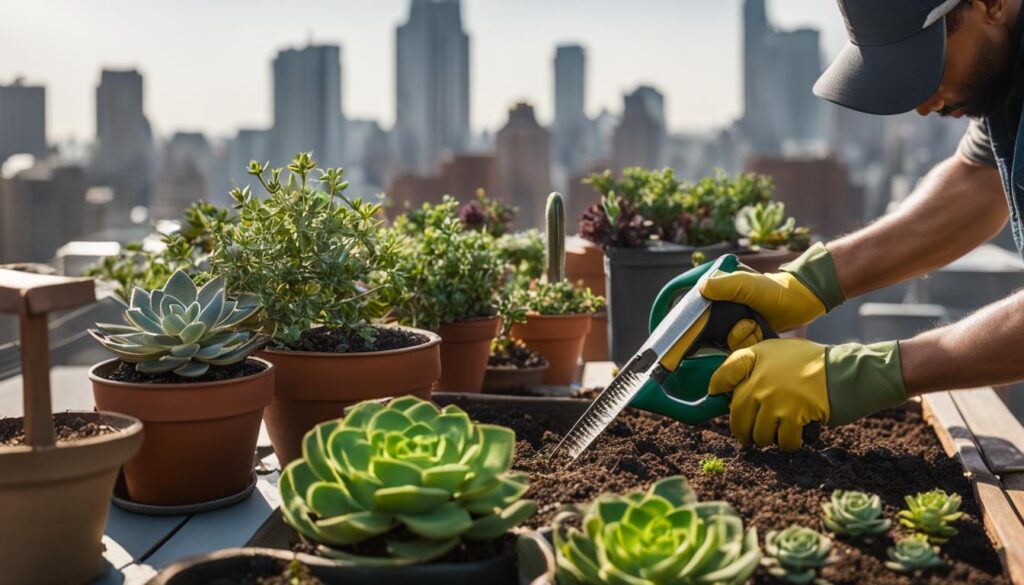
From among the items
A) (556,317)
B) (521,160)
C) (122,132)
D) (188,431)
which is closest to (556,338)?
(556,317)

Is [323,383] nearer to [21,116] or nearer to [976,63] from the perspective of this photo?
[976,63]

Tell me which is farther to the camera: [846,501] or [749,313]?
[749,313]

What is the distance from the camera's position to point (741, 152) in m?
41.6

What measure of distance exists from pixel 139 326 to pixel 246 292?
0.71ft

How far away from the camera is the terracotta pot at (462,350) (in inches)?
71.0

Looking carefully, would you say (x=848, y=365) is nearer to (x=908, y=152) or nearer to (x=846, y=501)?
(x=846, y=501)

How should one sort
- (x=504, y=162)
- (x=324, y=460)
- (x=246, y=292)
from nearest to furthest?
A: 1. (x=324, y=460)
2. (x=246, y=292)
3. (x=504, y=162)

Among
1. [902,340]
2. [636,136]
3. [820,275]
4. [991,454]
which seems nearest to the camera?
[902,340]

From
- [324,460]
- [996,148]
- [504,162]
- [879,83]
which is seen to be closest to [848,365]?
[879,83]

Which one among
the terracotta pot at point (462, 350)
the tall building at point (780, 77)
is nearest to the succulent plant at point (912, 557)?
the terracotta pot at point (462, 350)

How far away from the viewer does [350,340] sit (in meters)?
1.42

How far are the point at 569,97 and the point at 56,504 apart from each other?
47.9m

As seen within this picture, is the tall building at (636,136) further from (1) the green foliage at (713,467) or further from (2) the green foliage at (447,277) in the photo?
(1) the green foliage at (713,467)

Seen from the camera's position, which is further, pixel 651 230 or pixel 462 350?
pixel 651 230
